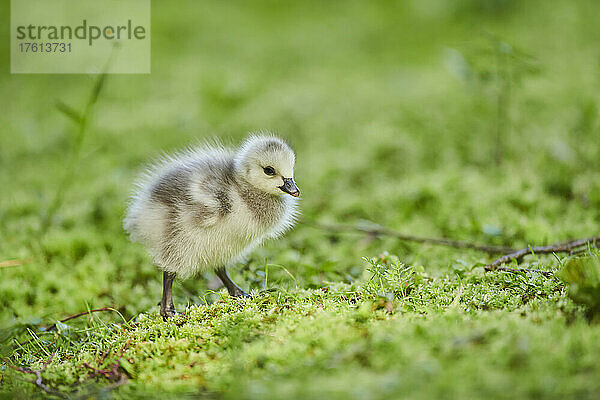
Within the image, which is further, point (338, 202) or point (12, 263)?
point (338, 202)

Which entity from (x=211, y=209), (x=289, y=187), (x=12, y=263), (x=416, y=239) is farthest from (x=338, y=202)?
(x=12, y=263)

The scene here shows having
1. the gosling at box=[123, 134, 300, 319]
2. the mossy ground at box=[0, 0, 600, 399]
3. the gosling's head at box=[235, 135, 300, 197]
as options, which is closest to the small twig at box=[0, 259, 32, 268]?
the mossy ground at box=[0, 0, 600, 399]

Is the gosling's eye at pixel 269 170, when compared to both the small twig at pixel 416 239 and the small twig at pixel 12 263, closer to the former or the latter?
the small twig at pixel 416 239

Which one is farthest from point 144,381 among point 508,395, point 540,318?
point 540,318

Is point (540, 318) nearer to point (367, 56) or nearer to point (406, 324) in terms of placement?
point (406, 324)

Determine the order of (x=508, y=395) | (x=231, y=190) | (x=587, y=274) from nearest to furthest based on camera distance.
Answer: (x=508, y=395), (x=587, y=274), (x=231, y=190)

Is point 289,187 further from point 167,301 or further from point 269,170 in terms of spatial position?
point 167,301

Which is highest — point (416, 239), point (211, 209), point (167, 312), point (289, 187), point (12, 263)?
point (289, 187)
